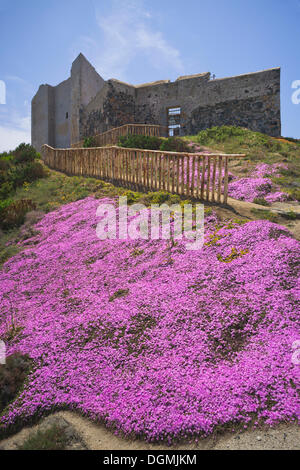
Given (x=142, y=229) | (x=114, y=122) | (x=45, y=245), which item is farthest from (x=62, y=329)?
(x=114, y=122)

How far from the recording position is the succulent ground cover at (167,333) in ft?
12.7

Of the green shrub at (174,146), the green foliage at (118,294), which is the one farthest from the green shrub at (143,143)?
the green foliage at (118,294)

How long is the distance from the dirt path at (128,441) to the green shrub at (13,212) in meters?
9.24

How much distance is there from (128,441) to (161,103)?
27333mm

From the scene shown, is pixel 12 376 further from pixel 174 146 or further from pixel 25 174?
pixel 174 146

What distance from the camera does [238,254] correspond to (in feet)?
20.8

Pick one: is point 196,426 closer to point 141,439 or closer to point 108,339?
point 141,439

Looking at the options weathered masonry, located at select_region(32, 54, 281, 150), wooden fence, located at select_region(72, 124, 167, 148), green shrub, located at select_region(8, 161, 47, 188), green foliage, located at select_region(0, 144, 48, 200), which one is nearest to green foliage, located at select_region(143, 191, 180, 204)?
green foliage, located at select_region(0, 144, 48, 200)

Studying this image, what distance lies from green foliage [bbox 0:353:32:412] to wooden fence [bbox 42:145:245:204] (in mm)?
6448

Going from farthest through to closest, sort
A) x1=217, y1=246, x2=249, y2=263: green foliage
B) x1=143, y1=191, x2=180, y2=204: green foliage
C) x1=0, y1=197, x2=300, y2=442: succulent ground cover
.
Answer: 1. x1=143, y1=191, x2=180, y2=204: green foliage
2. x1=217, y1=246, x2=249, y2=263: green foliage
3. x1=0, y1=197, x2=300, y2=442: succulent ground cover

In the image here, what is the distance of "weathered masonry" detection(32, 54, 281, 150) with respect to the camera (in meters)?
22.7

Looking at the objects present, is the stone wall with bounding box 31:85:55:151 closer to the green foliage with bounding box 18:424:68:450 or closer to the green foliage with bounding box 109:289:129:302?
the green foliage with bounding box 109:289:129:302

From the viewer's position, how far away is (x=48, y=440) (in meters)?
3.72

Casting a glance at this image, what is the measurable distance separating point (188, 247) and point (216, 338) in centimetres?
262
